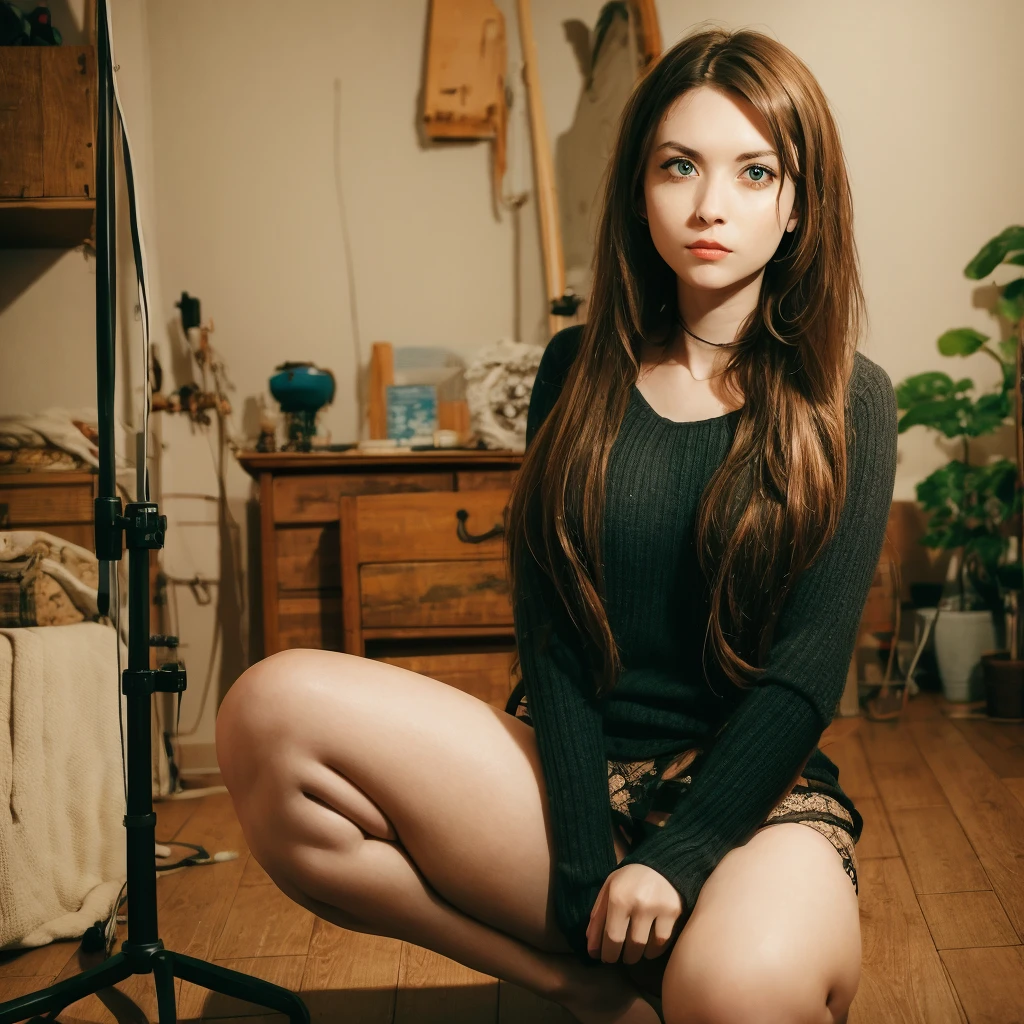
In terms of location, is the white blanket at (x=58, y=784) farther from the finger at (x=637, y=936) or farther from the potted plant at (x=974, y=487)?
the potted plant at (x=974, y=487)

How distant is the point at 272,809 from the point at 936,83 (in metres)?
2.83

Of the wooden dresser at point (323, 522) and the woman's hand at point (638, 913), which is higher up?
the wooden dresser at point (323, 522)

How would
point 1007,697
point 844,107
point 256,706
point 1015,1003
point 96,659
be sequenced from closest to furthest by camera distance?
point 256,706 < point 1015,1003 < point 96,659 < point 1007,697 < point 844,107

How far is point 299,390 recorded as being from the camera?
2428 mm

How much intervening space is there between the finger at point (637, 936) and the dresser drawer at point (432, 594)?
129 centimetres

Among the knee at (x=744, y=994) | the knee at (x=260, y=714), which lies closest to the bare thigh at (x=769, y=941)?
the knee at (x=744, y=994)

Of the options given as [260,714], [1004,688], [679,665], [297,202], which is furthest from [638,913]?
[297,202]

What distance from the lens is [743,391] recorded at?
1.01 metres

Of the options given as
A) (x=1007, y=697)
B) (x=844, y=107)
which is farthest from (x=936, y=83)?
(x=1007, y=697)

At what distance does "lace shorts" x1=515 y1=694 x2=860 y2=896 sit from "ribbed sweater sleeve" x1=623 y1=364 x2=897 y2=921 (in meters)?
0.03

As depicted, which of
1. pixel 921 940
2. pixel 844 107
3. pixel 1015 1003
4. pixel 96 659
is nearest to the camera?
pixel 1015 1003

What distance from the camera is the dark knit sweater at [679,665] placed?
86cm

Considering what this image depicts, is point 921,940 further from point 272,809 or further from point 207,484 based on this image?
point 207,484

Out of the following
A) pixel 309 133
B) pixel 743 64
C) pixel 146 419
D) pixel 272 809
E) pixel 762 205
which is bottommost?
pixel 272 809
